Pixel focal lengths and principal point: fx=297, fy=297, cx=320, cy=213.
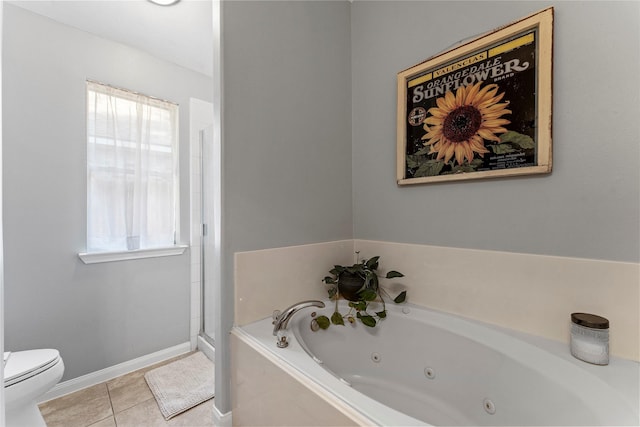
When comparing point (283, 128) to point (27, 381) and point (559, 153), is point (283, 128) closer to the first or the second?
point (559, 153)

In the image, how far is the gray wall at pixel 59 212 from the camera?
5.52 feet

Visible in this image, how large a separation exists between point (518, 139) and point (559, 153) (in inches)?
6.2

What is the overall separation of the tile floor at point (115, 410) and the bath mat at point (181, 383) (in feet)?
0.11

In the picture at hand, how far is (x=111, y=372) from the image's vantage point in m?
1.96

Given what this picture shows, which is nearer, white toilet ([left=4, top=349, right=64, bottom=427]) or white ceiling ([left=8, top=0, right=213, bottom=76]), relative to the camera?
white toilet ([left=4, top=349, right=64, bottom=427])

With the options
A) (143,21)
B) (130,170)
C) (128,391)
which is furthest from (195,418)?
(143,21)

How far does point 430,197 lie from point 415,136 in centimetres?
34

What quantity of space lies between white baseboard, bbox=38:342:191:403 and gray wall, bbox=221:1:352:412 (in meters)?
1.06

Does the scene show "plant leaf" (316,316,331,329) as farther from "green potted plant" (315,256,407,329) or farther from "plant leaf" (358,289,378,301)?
"plant leaf" (358,289,378,301)

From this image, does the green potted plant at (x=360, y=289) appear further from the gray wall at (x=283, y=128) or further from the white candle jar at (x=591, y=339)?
the white candle jar at (x=591, y=339)

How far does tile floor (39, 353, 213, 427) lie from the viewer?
1590 mm

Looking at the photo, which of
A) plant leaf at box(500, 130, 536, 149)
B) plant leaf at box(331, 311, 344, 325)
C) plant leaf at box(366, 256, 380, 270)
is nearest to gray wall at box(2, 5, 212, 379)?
plant leaf at box(331, 311, 344, 325)

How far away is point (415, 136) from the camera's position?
160cm

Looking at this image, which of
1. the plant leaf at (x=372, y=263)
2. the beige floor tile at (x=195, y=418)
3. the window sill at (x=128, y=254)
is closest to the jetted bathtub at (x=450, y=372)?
the plant leaf at (x=372, y=263)
